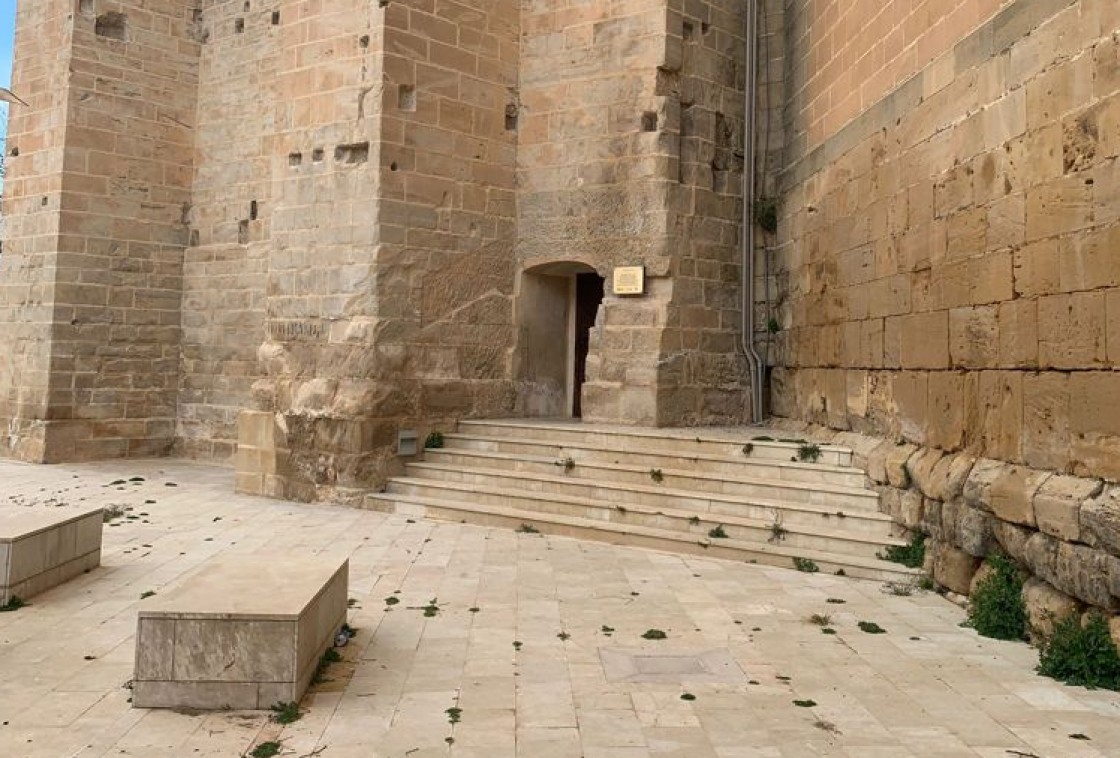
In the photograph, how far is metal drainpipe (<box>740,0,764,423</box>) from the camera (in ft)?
30.6

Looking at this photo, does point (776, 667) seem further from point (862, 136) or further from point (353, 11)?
point (353, 11)

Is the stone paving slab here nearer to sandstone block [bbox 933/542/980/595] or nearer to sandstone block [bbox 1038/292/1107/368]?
sandstone block [bbox 933/542/980/595]

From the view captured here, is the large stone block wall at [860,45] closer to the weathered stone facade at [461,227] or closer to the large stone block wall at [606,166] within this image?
the weathered stone facade at [461,227]

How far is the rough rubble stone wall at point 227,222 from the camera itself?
37.5 ft

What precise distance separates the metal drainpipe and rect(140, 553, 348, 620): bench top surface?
587cm

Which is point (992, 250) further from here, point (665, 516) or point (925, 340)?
point (665, 516)

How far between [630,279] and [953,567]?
459cm

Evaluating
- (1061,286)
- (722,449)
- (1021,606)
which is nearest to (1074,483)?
(1021,606)

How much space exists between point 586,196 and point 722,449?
3.31m

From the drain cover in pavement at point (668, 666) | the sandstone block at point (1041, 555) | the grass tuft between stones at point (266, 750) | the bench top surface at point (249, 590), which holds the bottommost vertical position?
the grass tuft between stones at point (266, 750)

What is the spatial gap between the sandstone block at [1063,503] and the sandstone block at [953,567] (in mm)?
799

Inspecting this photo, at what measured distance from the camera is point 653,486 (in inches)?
290

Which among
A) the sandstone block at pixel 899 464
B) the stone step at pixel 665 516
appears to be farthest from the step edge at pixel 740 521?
the sandstone block at pixel 899 464

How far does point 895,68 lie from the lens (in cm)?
670
